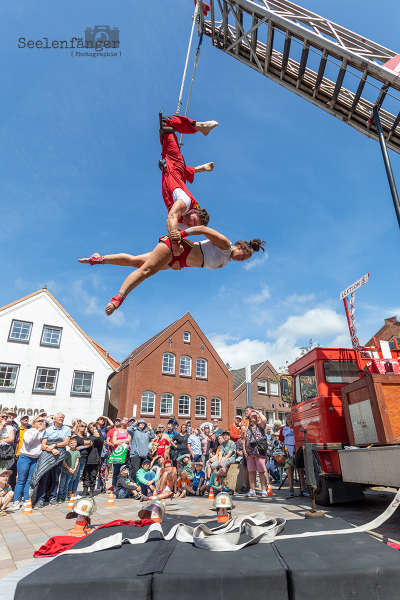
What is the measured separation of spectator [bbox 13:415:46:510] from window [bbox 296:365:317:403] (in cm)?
613

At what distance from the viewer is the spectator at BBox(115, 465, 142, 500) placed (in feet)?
28.9

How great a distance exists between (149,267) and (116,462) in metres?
7.49

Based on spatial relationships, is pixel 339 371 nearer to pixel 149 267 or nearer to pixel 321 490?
pixel 321 490

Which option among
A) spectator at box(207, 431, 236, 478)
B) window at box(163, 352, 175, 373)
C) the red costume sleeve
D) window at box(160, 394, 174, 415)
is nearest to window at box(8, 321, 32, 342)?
window at box(163, 352, 175, 373)

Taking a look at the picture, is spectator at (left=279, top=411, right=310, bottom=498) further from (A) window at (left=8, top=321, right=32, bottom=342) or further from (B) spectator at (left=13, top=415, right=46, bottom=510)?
(A) window at (left=8, top=321, right=32, bottom=342)

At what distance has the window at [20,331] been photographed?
20891 millimetres

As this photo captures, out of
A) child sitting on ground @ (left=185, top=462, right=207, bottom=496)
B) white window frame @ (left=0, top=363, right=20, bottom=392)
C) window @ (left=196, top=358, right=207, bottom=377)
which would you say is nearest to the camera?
child sitting on ground @ (left=185, top=462, right=207, bottom=496)

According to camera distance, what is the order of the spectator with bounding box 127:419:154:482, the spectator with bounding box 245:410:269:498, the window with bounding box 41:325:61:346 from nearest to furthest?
the spectator with bounding box 245:410:269:498 → the spectator with bounding box 127:419:154:482 → the window with bounding box 41:325:61:346

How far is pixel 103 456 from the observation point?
34.9 ft

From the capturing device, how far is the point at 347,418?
6.51 m

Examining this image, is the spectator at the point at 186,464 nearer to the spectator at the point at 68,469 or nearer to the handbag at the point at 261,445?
the handbag at the point at 261,445

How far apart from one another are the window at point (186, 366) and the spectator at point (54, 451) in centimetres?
1819

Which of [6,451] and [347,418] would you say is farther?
[6,451]

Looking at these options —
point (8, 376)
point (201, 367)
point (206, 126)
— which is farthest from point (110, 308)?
point (201, 367)
